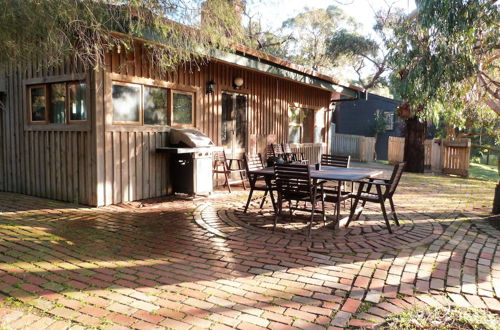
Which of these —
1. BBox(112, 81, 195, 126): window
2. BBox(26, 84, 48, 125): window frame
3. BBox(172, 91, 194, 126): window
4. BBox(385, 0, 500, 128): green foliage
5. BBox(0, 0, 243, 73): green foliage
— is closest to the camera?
BBox(0, 0, 243, 73): green foliage

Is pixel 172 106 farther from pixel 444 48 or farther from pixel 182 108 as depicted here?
pixel 444 48

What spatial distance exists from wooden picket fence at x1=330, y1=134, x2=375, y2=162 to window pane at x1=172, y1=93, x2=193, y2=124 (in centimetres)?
1182

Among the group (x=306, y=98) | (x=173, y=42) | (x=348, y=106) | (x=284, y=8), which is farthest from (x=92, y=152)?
(x=348, y=106)

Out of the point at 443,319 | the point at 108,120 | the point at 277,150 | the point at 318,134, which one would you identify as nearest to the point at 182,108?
the point at 108,120

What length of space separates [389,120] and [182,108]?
1735 cm

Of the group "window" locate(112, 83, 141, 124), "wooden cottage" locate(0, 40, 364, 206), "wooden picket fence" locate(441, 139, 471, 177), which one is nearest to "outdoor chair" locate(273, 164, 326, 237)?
"wooden cottage" locate(0, 40, 364, 206)

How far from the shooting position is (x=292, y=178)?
180 inches

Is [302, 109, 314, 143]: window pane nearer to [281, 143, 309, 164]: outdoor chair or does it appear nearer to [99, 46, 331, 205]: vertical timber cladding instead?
[281, 143, 309, 164]: outdoor chair

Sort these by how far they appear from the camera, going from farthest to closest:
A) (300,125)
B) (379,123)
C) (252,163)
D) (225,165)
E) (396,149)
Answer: (379,123) < (396,149) < (300,125) < (225,165) < (252,163)

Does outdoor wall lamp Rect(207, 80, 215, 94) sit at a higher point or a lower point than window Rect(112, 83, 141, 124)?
higher

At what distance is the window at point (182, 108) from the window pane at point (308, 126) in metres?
4.98

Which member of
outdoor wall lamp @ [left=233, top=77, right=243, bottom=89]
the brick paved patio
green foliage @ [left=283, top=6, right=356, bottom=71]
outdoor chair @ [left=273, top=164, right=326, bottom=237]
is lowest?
the brick paved patio

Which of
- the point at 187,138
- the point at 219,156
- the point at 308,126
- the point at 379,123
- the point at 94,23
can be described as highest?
the point at 94,23

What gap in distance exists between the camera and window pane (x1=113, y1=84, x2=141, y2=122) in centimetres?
596
